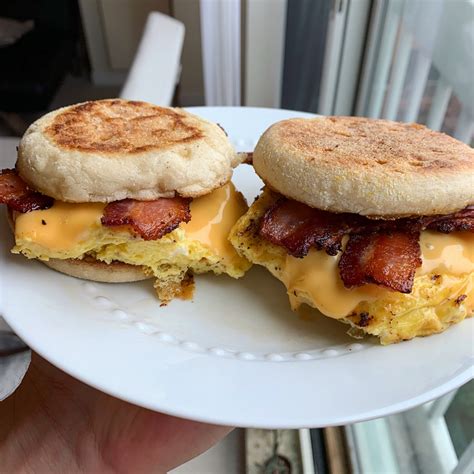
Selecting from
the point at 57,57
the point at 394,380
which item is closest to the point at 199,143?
the point at 394,380

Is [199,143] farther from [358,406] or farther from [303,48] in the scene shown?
[303,48]

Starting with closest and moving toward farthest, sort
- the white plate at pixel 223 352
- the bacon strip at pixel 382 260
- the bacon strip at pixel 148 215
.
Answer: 1. the white plate at pixel 223 352
2. the bacon strip at pixel 382 260
3. the bacon strip at pixel 148 215

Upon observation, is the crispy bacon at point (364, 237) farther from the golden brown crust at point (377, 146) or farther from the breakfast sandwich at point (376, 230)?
the golden brown crust at point (377, 146)

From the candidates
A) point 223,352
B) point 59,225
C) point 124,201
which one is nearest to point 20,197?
point 59,225

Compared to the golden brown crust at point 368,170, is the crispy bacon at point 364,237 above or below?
below

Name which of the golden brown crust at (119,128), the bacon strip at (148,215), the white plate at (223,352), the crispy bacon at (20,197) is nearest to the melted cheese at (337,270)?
the white plate at (223,352)

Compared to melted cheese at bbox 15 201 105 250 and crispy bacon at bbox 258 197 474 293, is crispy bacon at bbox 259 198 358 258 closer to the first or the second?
crispy bacon at bbox 258 197 474 293

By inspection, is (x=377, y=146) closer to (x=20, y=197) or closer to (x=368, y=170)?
(x=368, y=170)
